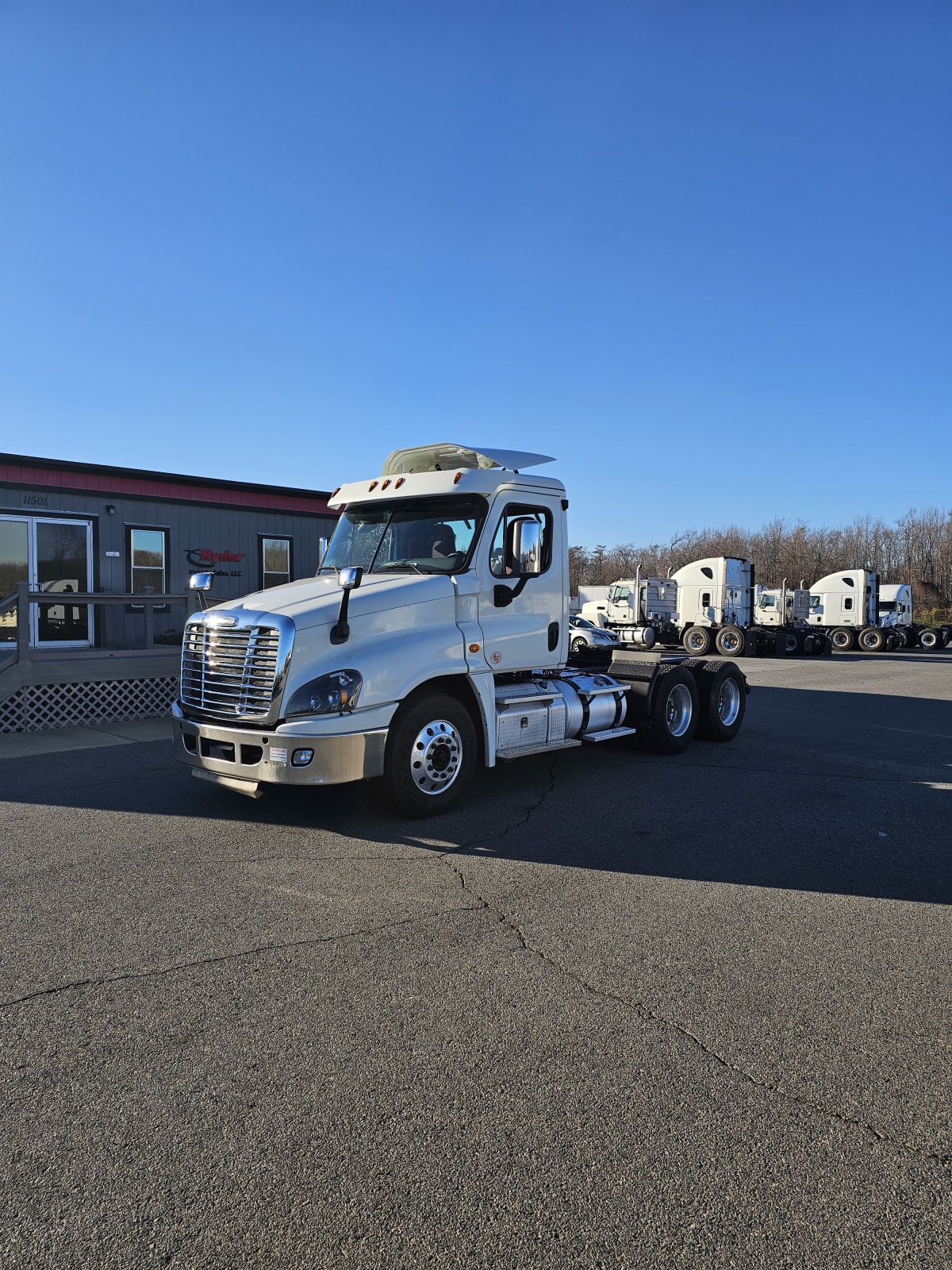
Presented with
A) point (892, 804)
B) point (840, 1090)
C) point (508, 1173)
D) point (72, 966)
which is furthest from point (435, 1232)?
point (892, 804)

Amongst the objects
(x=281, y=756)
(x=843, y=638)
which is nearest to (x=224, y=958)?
(x=281, y=756)

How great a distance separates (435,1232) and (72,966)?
2.38 meters

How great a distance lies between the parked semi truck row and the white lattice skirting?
18305 mm

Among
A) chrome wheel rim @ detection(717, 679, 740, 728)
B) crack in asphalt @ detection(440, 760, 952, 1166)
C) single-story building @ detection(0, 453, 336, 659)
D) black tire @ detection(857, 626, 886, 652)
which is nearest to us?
crack in asphalt @ detection(440, 760, 952, 1166)

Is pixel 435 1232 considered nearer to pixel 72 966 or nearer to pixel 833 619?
pixel 72 966

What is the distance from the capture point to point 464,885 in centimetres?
502

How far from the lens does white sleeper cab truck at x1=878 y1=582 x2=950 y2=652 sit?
39.7m

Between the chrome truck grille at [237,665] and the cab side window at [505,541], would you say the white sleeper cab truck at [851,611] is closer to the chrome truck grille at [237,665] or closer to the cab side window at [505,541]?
the cab side window at [505,541]

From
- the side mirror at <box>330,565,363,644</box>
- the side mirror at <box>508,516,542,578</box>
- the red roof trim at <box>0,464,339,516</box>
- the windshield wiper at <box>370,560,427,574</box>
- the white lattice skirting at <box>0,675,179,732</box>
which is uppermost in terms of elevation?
the red roof trim at <box>0,464,339,516</box>

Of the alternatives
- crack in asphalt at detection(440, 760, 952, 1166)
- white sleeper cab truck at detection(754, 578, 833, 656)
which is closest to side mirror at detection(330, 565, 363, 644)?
crack in asphalt at detection(440, 760, 952, 1166)

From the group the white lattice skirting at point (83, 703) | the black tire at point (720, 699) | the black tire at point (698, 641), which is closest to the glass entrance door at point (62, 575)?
the white lattice skirting at point (83, 703)

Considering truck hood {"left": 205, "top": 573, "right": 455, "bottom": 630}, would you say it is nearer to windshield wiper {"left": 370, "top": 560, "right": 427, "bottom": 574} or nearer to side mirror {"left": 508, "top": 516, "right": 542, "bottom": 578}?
windshield wiper {"left": 370, "top": 560, "right": 427, "bottom": 574}

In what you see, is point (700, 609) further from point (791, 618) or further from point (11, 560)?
point (11, 560)

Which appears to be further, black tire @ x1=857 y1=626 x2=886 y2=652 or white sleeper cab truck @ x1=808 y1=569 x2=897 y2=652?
white sleeper cab truck @ x1=808 y1=569 x2=897 y2=652
